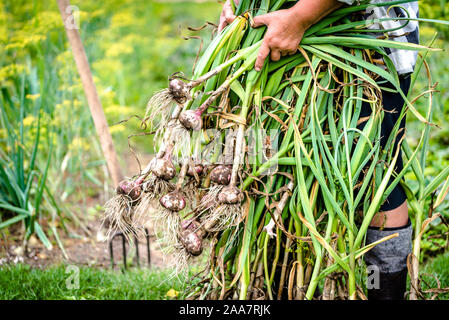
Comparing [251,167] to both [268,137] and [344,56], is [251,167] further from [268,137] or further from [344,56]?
[344,56]

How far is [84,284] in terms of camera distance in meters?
1.84

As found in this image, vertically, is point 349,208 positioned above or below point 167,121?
below

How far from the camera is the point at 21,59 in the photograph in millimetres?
3371

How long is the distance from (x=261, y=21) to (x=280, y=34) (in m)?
0.08

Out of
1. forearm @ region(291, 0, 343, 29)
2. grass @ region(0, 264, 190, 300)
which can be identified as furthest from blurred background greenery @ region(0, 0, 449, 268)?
forearm @ region(291, 0, 343, 29)

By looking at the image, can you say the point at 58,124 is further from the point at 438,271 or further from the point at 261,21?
the point at 438,271

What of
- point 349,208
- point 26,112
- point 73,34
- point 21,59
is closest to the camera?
point 349,208

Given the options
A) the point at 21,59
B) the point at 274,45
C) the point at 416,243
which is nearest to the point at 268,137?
the point at 274,45

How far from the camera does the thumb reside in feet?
3.90

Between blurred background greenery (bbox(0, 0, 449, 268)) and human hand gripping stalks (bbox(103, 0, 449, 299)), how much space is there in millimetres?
565

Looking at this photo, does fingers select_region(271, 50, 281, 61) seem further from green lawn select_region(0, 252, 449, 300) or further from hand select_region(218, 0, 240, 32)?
green lawn select_region(0, 252, 449, 300)

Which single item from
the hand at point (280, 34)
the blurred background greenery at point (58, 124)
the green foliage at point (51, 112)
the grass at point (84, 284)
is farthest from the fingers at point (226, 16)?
the green foliage at point (51, 112)

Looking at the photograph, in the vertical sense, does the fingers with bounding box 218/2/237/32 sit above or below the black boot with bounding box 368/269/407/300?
above
